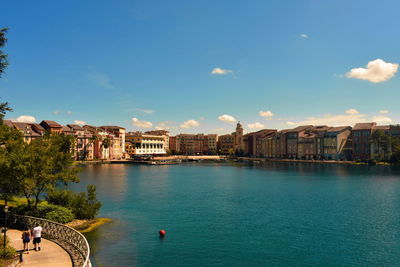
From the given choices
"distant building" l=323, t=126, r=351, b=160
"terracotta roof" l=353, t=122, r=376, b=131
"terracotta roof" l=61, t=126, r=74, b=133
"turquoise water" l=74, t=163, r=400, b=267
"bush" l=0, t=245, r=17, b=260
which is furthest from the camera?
"distant building" l=323, t=126, r=351, b=160

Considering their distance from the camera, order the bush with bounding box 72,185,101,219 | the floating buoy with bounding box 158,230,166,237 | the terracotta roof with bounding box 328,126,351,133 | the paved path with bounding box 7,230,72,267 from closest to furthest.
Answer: the paved path with bounding box 7,230,72,267
the floating buoy with bounding box 158,230,166,237
the bush with bounding box 72,185,101,219
the terracotta roof with bounding box 328,126,351,133

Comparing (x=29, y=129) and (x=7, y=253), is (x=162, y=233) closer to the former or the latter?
(x=7, y=253)

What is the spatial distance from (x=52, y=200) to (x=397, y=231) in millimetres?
46097

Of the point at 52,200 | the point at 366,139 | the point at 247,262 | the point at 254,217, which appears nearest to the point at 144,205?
the point at 52,200

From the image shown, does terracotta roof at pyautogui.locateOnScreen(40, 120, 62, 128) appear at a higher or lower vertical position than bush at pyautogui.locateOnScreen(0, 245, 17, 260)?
higher

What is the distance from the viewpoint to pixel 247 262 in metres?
28.7

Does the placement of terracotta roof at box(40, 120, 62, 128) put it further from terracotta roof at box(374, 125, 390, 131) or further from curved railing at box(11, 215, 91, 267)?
terracotta roof at box(374, 125, 390, 131)

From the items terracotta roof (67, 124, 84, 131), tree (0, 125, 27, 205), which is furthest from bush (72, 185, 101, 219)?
terracotta roof (67, 124, 84, 131)

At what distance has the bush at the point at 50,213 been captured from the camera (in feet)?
113

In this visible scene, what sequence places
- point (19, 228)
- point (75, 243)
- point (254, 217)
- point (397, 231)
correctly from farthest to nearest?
point (254, 217), point (397, 231), point (19, 228), point (75, 243)

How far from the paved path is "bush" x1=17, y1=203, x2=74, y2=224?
319 inches

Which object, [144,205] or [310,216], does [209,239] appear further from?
[144,205]

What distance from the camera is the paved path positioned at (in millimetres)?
21277

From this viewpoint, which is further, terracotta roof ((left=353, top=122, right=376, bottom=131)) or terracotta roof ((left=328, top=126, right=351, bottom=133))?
terracotta roof ((left=328, top=126, right=351, bottom=133))
